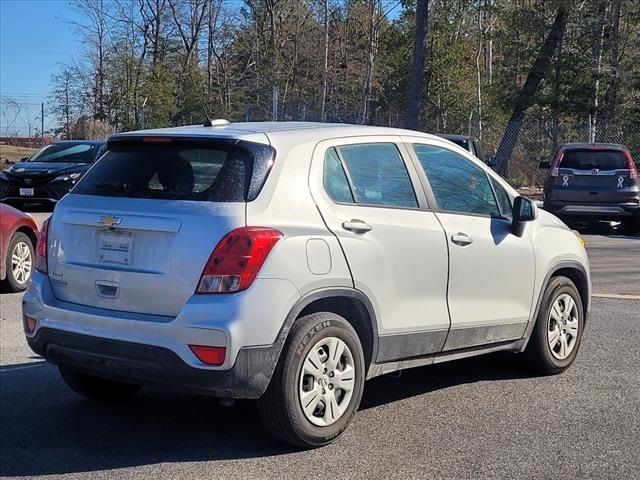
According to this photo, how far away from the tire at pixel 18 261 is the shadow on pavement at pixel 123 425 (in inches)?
122

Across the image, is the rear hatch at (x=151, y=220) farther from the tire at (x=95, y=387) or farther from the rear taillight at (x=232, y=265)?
the tire at (x=95, y=387)

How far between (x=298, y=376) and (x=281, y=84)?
4146 cm

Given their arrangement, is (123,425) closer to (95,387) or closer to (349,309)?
(95,387)

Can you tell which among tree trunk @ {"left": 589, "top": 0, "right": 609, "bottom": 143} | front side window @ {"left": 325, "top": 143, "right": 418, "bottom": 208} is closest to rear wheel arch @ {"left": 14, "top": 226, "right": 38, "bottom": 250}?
front side window @ {"left": 325, "top": 143, "right": 418, "bottom": 208}

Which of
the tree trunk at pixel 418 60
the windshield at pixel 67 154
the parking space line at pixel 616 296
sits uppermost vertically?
the tree trunk at pixel 418 60

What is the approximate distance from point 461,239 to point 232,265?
1.79 m

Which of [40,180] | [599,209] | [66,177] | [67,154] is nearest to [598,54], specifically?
[599,209]

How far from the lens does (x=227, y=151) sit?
14.8ft

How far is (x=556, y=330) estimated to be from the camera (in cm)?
620

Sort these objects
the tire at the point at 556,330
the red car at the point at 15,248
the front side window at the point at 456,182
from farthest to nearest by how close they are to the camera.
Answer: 1. the red car at the point at 15,248
2. the tire at the point at 556,330
3. the front side window at the point at 456,182

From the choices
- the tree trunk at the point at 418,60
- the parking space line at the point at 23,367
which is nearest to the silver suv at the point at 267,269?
the parking space line at the point at 23,367

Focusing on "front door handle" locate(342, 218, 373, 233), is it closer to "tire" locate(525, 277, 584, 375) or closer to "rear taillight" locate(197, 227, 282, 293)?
"rear taillight" locate(197, 227, 282, 293)

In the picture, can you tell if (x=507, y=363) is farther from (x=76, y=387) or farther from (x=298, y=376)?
(x=76, y=387)

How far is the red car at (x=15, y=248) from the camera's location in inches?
350
